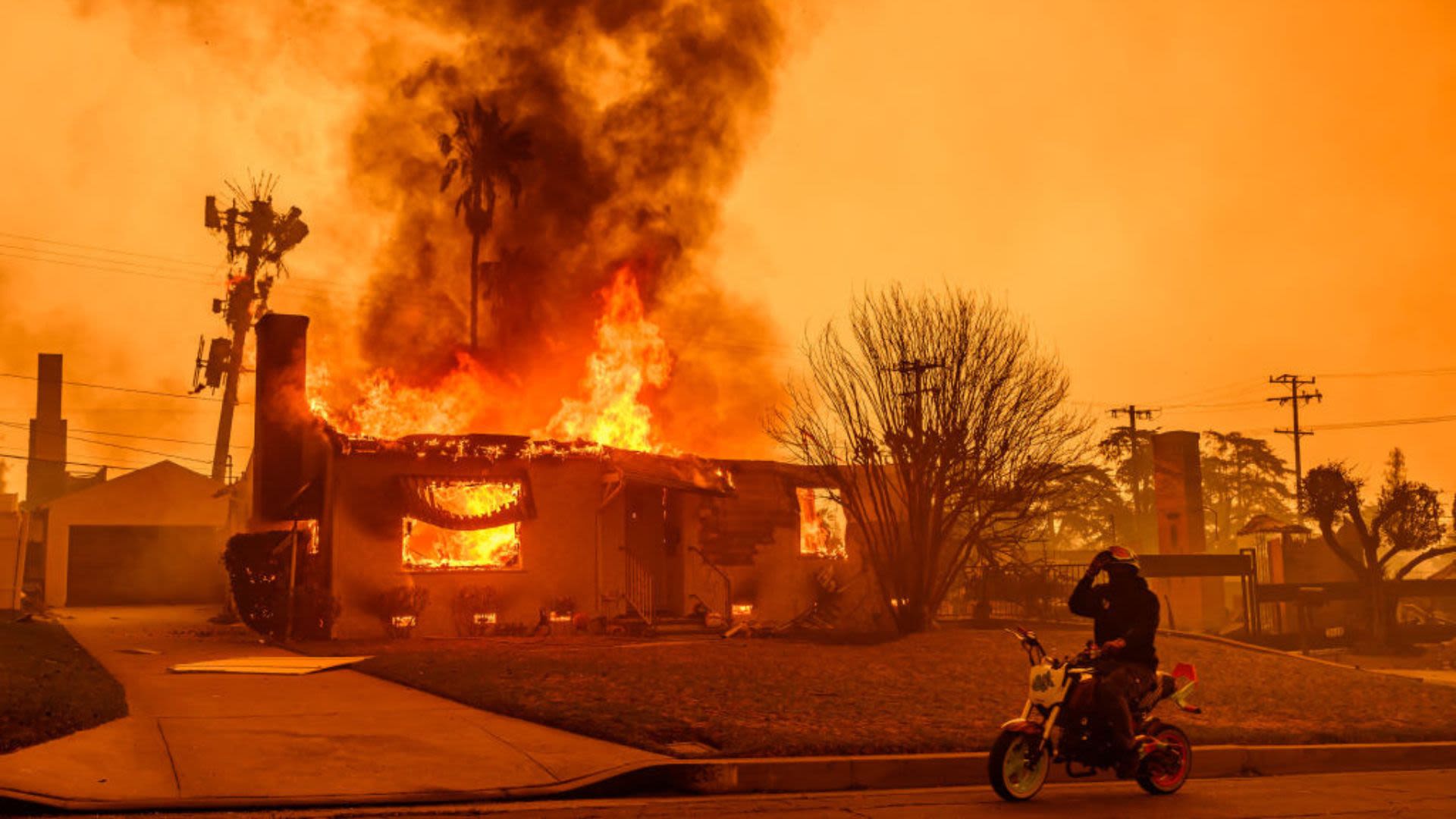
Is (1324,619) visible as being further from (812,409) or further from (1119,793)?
(1119,793)

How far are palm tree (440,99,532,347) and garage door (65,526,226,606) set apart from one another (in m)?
16.4

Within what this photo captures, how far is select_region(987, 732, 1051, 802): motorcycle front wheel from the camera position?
28.3 feet

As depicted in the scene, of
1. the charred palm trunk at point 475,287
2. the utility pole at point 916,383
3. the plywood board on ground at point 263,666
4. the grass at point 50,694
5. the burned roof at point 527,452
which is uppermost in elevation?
the charred palm trunk at point 475,287

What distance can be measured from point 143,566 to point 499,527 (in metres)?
25.3

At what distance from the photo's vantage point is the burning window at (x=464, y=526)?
23.0m

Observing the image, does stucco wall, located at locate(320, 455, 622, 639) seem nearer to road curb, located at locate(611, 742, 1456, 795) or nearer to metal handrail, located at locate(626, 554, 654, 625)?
metal handrail, located at locate(626, 554, 654, 625)

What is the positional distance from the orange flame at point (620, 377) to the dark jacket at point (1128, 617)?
1784 cm

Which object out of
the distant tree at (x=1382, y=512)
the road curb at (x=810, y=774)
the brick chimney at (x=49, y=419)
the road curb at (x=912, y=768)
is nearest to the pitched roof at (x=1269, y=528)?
the distant tree at (x=1382, y=512)

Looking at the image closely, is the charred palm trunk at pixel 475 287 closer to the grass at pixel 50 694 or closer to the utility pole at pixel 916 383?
the utility pole at pixel 916 383

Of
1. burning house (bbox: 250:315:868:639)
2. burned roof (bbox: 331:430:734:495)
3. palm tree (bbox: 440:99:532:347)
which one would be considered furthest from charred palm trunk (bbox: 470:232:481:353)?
burned roof (bbox: 331:430:734:495)

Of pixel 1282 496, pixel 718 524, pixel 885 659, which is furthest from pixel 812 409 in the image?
pixel 1282 496

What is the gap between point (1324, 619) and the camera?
34719 millimetres

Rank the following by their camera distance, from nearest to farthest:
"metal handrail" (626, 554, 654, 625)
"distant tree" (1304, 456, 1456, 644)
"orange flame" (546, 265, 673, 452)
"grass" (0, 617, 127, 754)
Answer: "grass" (0, 617, 127, 754) < "metal handrail" (626, 554, 654, 625) < "orange flame" (546, 265, 673, 452) < "distant tree" (1304, 456, 1456, 644)

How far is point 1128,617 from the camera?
9.17 m
